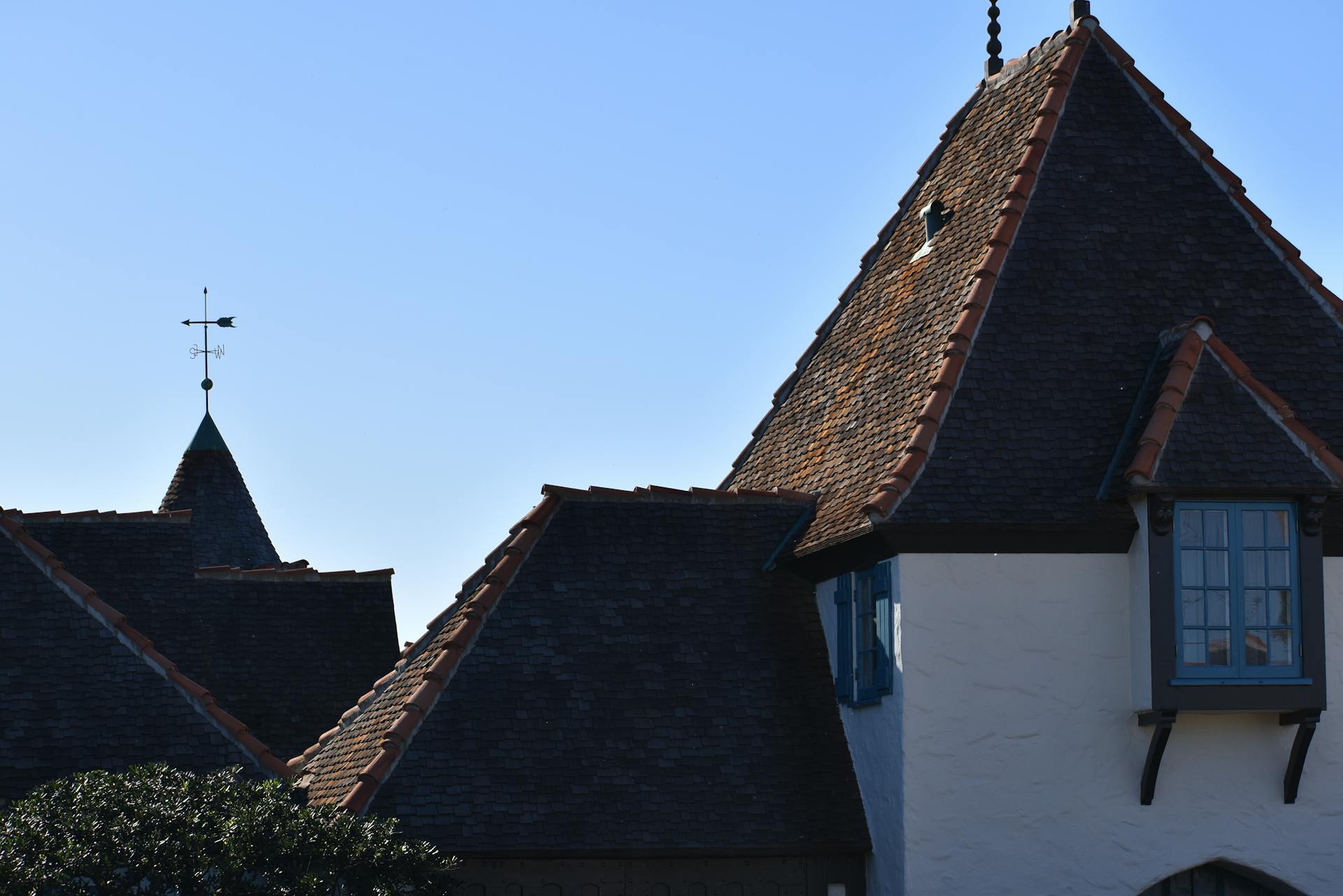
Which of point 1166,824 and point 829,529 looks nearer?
point 1166,824

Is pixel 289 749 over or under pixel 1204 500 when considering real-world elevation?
under

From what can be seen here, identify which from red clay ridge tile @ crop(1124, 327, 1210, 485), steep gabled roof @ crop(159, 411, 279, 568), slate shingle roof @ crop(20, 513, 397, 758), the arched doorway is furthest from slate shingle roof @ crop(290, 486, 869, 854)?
steep gabled roof @ crop(159, 411, 279, 568)

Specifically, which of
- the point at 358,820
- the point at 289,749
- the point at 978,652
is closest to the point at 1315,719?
the point at 978,652

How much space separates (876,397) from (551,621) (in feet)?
13.5

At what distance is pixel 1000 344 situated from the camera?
67.2 ft

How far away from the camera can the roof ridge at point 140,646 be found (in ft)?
70.3

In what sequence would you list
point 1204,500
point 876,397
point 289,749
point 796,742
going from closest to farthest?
1. point 1204,500
2. point 796,742
3. point 876,397
4. point 289,749

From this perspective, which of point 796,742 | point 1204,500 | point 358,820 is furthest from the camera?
point 796,742

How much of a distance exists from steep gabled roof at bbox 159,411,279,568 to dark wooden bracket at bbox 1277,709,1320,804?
21863mm

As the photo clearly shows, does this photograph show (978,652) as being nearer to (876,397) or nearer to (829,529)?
(829,529)

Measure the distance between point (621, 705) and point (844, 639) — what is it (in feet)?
7.62

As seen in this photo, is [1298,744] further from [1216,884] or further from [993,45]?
[993,45]

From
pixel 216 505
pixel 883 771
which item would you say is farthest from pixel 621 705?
pixel 216 505

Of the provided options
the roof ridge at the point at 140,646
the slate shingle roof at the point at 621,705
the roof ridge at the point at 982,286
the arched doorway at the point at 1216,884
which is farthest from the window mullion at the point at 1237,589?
the roof ridge at the point at 140,646
